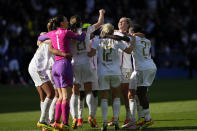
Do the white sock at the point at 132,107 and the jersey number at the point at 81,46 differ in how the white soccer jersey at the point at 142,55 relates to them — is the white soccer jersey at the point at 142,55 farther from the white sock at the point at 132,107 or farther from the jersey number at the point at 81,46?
the jersey number at the point at 81,46

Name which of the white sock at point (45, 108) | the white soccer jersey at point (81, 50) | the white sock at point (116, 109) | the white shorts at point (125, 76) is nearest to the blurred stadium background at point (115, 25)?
the white shorts at point (125, 76)

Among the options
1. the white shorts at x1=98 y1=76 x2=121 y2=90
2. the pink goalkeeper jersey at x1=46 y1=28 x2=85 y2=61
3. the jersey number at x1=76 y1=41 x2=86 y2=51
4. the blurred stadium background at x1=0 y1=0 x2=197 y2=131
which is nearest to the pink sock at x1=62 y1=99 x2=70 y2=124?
the pink goalkeeper jersey at x1=46 y1=28 x2=85 y2=61

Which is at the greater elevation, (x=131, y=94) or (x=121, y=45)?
(x=121, y=45)

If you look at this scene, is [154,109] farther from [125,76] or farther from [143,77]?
[143,77]

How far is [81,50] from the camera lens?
12.1 meters

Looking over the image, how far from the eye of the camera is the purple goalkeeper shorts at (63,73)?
10875mm

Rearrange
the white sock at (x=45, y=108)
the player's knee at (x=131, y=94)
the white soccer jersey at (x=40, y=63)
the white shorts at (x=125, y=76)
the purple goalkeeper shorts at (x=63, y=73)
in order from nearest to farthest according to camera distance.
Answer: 1. the purple goalkeeper shorts at (x=63, y=73)
2. the white sock at (x=45, y=108)
3. the white soccer jersey at (x=40, y=63)
4. the player's knee at (x=131, y=94)
5. the white shorts at (x=125, y=76)

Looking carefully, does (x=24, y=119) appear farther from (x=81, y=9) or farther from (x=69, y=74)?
(x=81, y=9)

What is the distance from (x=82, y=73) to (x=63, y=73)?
53.6 inches

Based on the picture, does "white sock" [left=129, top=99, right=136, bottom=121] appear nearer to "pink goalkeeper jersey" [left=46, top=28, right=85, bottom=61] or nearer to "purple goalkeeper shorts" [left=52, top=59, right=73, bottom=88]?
"purple goalkeeper shorts" [left=52, top=59, right=73, bottom=88]

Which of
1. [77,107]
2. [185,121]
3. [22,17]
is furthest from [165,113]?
[22,17]

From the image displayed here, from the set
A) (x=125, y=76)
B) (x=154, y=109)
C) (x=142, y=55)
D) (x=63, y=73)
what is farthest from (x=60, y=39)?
(x=154, y=109)

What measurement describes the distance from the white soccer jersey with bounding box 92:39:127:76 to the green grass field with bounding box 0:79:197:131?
1382 mm

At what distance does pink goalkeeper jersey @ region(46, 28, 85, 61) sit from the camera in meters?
11.0
